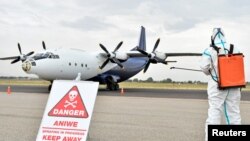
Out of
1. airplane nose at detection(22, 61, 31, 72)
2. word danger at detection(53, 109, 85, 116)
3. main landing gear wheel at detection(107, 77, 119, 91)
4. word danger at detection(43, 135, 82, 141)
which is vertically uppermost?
airplane nose at detection(22, 61, 31, 72)

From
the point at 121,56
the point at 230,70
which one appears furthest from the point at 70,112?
the point at 121,56

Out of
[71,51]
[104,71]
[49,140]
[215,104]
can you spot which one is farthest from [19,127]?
[104,71]

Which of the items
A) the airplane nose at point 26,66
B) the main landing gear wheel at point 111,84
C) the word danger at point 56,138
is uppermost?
the airplane nose at point 26,66

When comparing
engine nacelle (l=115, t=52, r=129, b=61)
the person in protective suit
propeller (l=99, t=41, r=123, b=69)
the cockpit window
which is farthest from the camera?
engine nacelle (l=115, t=52, r=129, b=61)

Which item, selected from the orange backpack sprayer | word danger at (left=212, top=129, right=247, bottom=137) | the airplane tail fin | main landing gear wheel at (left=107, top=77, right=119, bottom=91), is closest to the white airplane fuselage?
main landing gear wheel at (left=107, top=77, right=119, bottom=91)

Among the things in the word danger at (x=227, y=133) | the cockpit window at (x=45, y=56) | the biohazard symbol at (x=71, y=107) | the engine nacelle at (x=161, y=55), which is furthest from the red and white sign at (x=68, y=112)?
the engine nacelle at (x=161, y=55)

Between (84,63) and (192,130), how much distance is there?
23.3 metres

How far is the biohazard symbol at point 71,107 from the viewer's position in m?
5.57

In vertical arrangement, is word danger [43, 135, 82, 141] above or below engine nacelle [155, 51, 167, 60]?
below

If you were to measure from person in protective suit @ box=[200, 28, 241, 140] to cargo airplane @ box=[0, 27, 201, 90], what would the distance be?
895 inches

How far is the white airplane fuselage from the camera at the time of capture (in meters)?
27.5

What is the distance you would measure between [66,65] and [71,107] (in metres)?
24.1

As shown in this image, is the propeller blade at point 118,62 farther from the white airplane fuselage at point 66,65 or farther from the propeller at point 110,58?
the white airplane fuselage at point 66,65

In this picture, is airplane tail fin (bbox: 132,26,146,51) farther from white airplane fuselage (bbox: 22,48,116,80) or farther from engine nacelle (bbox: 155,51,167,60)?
white airplane fuselage (bbox: 22,48,116,80)
